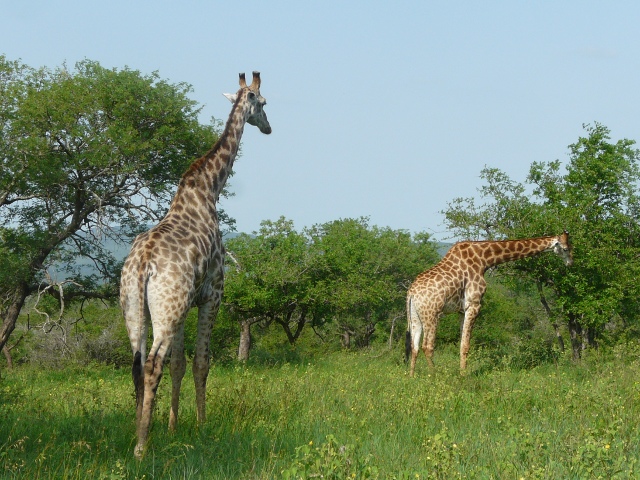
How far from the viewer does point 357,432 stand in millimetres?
7879

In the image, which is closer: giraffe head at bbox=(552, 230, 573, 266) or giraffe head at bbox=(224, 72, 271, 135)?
giraffe head at bbox=(224, 72, 271, 135)

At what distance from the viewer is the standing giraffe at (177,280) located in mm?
7215

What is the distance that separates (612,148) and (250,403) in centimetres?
1190

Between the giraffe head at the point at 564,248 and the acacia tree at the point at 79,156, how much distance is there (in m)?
9.98

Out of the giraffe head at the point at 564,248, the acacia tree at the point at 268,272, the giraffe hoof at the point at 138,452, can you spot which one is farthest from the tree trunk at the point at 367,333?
the giraffe hoof at the point at 138,452

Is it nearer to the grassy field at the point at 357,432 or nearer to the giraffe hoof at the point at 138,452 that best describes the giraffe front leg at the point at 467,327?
Result: the grassy field at the point at 357,432

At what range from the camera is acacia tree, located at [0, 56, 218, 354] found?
19.4 metres

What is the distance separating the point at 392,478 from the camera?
5.39 m

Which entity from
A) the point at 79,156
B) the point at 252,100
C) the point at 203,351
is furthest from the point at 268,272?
the point at 203,351

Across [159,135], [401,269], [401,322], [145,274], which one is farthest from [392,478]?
[401,322]

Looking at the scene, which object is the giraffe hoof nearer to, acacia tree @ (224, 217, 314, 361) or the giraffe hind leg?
the giraffe hind leg

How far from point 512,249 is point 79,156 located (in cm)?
1124

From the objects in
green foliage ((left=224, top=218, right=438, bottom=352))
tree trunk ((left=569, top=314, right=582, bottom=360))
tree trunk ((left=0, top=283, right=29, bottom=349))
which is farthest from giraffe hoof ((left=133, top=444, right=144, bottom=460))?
tree trunk ((left=0, top=283, right=29, bottom=349))

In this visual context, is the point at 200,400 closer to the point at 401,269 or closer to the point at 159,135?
the point at 159,135
